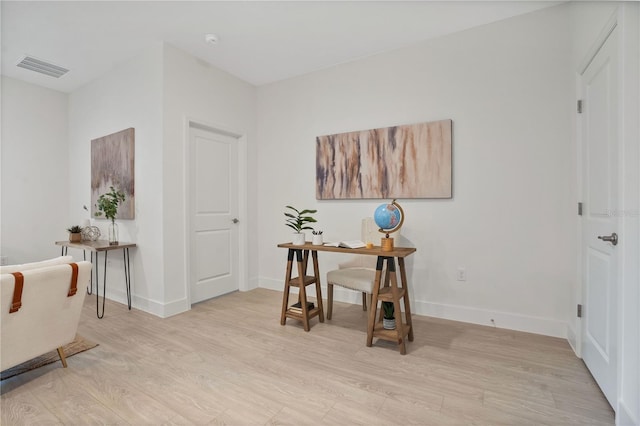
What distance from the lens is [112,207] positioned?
333cm

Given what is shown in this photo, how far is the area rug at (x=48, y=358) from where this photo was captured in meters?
1.97

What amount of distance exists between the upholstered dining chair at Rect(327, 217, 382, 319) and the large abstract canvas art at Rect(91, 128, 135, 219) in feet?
7.61

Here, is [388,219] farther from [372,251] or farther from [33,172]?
[33,172]

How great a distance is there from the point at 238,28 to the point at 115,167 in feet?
7.10

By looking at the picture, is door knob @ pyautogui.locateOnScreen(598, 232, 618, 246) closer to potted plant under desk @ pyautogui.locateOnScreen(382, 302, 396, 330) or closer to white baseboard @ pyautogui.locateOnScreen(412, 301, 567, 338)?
white baseboard @ pyautogui.locateOnScreen(412, 301, 567, 338)

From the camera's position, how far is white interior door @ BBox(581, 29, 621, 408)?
64.2 inches

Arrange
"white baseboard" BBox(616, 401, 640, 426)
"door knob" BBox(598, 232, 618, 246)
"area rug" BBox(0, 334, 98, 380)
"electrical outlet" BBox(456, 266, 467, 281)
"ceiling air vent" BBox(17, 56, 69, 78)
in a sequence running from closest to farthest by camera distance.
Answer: "white baseboard" BBox(616, 401, 640, 426) → "door knob" BBox(598, 232, 618, 246) → "area rug" BBox(0, 334, 98, 380) → "electrical outlet" BBox(456, 266, 467, 281) → "ceiling air vent" BBox(17, 56, 69, 78)

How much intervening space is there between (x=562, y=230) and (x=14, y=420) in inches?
149

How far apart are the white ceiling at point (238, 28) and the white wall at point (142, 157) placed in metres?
0.26

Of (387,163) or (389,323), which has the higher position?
(387,163)

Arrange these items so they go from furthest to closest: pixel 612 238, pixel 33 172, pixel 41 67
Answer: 1. pixel 33 172
2. pixel 41 67
3. pixel 612 238

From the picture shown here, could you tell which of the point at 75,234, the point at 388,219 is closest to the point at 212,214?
the point at 75,234

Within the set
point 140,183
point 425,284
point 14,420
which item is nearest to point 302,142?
point 140,183

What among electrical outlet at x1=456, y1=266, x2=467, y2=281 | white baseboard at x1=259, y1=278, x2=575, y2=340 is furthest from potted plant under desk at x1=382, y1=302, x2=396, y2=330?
electrical outlet at x1=456, y1=266, x2=467, y2=281
